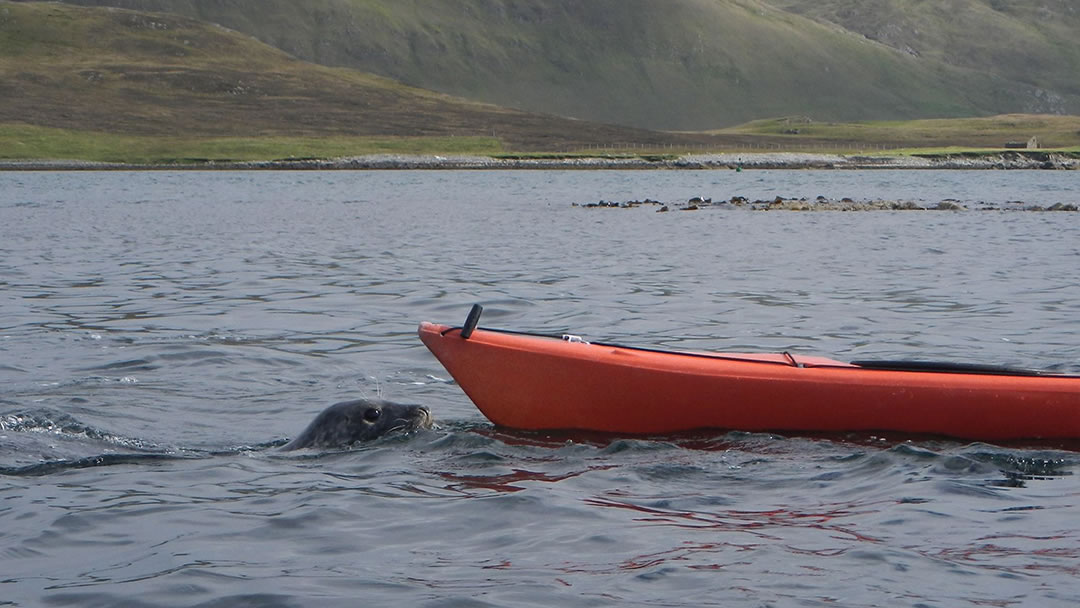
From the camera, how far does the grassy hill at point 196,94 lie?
13250 centimetres

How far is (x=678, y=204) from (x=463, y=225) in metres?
14.8

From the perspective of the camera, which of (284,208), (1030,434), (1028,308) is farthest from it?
(284,208)

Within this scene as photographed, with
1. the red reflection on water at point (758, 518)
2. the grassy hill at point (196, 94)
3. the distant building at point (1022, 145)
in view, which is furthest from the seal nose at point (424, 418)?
the distant building at point (1022, 145)

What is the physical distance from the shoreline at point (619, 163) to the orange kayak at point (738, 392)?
95111 mm

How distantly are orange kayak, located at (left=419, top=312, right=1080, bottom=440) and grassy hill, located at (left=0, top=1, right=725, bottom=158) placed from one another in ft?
378

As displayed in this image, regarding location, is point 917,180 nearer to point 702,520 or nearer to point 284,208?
point 284,208

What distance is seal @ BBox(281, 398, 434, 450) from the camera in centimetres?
1002

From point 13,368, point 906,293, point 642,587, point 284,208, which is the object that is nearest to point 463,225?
point 284,208

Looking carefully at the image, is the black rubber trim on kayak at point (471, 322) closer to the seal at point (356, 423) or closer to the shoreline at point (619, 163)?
the seal at point (356, 423)

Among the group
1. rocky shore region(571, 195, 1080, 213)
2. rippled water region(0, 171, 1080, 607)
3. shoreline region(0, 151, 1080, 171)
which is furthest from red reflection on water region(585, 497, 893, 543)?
shoreline region(0, 151, 1080, 171)

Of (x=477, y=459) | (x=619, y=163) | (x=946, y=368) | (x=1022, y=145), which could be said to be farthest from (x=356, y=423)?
(x=1022, y=145)

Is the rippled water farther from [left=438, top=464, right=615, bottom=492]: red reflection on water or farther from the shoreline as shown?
the shoreline

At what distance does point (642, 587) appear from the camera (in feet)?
21.8

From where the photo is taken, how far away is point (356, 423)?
10125 millimetres
